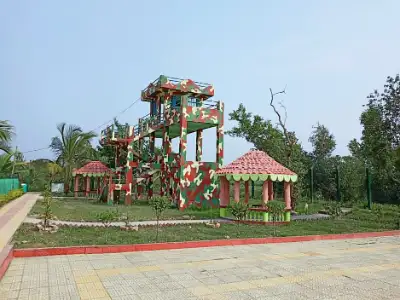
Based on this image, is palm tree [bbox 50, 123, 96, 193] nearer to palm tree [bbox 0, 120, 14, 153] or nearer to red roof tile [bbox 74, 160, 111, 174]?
red roof tile [bbox 74, 160, 111, 174]

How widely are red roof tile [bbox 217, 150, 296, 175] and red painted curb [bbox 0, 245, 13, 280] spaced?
9.38m

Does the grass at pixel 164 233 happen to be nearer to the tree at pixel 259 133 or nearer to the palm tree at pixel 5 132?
Answer: the palm tree at pixel 5 132

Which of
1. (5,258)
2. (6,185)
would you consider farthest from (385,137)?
(6,185)

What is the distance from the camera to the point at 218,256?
7.42m

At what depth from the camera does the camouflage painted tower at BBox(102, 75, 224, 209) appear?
1894cm

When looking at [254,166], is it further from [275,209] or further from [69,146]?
[69,146]

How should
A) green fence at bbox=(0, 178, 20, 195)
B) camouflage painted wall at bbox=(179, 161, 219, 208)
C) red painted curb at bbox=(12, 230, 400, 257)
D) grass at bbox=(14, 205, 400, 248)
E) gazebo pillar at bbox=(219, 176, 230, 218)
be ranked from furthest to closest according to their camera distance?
green fence at bbox=(0, 178, 20, 195), camouflage painted wall at bbox=(179, 161, 219, 208), gazebo pillar at bbox=(219, 176, 230, 218), grass at bbox=(14, 205, 400, 248), red painted curb at bbox=(12, 230, 400, 257)

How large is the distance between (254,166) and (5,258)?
10371 mm

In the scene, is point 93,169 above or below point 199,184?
above

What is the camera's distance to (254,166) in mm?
14352

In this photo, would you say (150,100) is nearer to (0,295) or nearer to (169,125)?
(169,125)

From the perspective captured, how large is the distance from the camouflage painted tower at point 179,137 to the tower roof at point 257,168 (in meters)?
4.25

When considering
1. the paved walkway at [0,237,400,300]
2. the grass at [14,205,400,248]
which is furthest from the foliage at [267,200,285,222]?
the paved walkway at [0,237,400,300]

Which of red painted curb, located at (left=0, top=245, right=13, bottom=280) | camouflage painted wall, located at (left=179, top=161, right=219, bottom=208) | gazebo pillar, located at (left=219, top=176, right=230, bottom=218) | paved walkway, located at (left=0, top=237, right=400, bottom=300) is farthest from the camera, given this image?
camouflage painted wall, located at (left=179, top=161, right=219, bottom=208)
